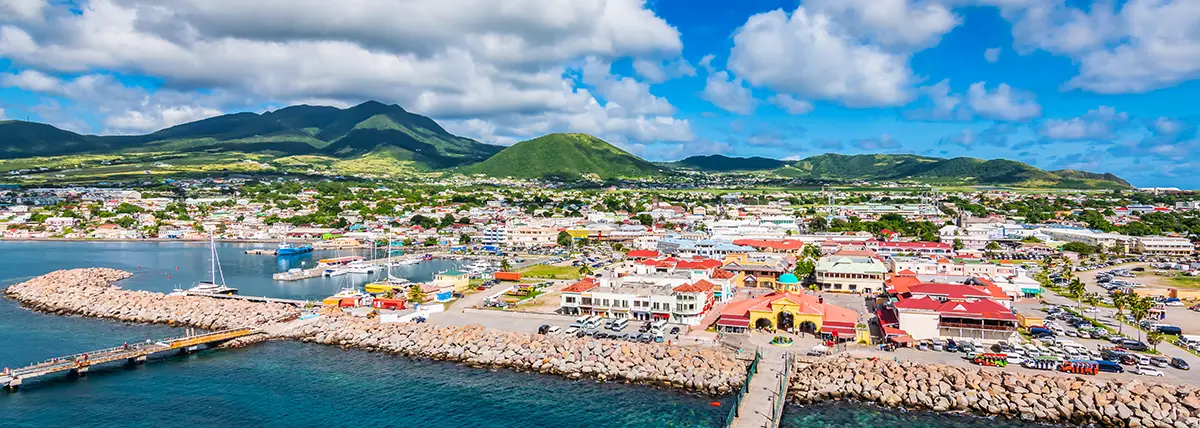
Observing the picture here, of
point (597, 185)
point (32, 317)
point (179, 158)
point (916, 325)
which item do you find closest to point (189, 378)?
point (32, 317)

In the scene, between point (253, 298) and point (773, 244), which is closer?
point (253, 298)

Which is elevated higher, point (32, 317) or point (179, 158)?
point (179, 158)

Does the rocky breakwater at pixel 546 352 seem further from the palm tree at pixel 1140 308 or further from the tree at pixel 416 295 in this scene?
the palm tree at pixel 1140 308

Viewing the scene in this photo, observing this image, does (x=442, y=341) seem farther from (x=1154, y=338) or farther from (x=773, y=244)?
(x=773, y=244)

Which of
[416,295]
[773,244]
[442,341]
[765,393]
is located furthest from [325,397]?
[773,244]

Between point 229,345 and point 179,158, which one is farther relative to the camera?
point 179,158

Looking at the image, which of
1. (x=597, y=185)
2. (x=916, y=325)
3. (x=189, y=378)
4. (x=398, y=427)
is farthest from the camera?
(x=597, y=185)

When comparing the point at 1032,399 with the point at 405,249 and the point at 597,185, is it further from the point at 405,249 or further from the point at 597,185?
the point at 597,185

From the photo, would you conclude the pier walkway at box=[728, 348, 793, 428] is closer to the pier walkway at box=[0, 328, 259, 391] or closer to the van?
the van
